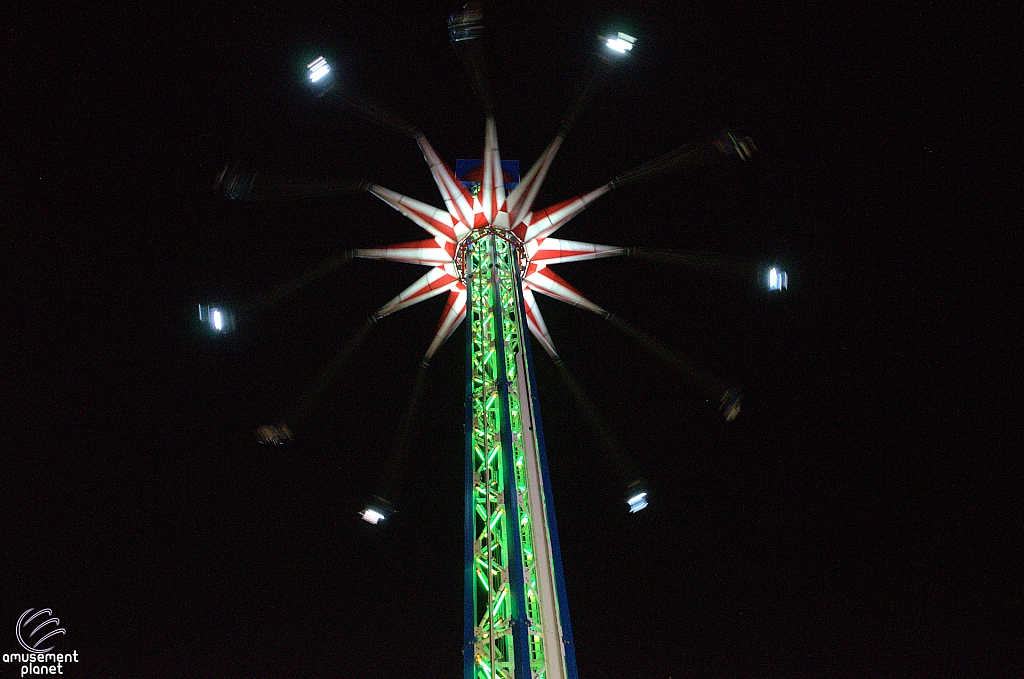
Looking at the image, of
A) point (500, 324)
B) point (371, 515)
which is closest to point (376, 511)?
point (371, 515)

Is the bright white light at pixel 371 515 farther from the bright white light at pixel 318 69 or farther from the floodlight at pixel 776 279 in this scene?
the floodlight at pixel 776 279

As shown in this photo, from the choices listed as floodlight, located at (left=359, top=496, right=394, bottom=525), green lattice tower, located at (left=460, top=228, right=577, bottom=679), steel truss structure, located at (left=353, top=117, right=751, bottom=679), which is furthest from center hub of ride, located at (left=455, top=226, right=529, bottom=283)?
floodlight, located at (left=359, top=496, right=394, bottom=525)

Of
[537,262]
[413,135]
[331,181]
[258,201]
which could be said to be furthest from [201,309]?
[537,262]

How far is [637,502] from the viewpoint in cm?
1111

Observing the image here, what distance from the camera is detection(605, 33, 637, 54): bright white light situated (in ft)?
37.7

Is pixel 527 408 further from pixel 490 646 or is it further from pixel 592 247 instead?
pixel 592 247

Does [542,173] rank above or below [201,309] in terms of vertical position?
above

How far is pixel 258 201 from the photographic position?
11656mm

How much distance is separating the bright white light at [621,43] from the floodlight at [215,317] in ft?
21.7

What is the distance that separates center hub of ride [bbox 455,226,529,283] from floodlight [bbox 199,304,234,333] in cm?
335

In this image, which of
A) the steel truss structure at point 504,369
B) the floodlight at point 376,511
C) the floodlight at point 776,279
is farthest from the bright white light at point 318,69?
the floodlight at point 776,279

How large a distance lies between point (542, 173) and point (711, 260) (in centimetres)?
282

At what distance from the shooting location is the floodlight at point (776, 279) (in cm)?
1170

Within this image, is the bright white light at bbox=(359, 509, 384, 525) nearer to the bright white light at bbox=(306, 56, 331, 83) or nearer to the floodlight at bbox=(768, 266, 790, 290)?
the bright white light at bbox=(306, 56, 331, 83)
